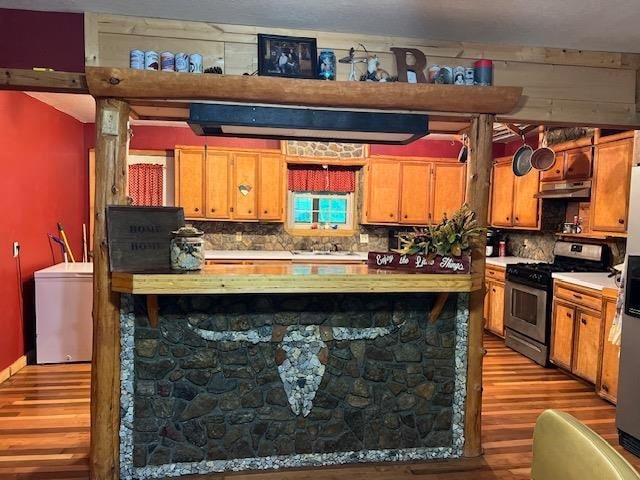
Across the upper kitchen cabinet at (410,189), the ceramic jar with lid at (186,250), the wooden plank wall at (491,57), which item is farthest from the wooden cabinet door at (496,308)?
the ceramic jar with lid at (186,250)

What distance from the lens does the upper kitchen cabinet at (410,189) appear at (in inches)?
250

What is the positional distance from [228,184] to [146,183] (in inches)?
45.9

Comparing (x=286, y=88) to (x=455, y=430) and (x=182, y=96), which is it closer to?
(x=182, y=96)

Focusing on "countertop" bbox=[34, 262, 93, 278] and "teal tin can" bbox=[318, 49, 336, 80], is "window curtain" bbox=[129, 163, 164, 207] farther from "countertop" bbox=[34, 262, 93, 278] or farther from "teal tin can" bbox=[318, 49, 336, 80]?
"teal tin can" bbox=[318, 49, 336, 80]

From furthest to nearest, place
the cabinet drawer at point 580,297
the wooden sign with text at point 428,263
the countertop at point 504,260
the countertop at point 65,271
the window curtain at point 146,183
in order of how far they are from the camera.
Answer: the window curtain at point 146,183 → the countertop at point 504,260 → the countertop at point 65,271 → the cabinet drawer at point 580,297 → the wooden sign with text at point 428,263

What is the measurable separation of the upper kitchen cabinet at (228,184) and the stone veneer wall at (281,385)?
3370mm

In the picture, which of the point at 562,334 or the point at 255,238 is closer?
the point at 562,334

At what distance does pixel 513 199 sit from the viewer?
19.6ft

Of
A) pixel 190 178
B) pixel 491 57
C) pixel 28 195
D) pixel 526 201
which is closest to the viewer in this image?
pixel 491 57

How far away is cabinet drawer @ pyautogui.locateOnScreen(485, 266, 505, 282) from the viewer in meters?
5.66

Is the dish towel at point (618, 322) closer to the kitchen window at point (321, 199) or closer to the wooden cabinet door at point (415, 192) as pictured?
the wooden cabinet door at point (415, 192)

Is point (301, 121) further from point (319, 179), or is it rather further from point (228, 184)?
point (319, 179)

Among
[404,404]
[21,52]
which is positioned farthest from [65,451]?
[21,52]

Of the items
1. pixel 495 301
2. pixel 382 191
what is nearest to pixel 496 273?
pixel 495 301
